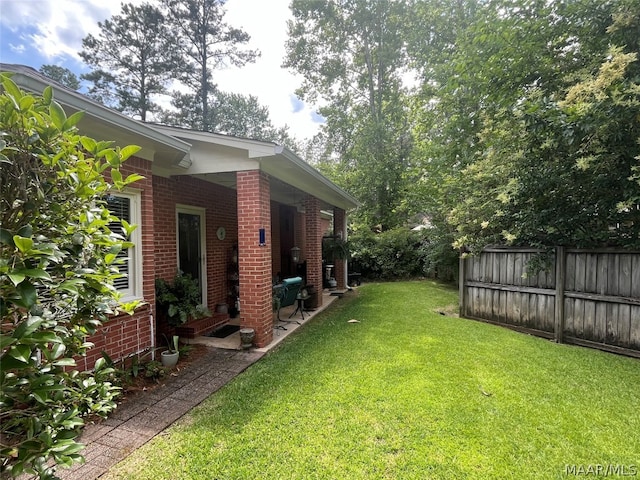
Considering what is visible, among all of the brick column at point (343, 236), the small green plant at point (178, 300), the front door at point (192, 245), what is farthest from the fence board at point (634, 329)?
the brick column at point (343, 236)

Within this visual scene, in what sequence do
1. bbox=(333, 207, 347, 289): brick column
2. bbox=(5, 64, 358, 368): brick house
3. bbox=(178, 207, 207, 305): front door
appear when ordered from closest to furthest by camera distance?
bbox=(5, 64, 358, 368): brick house
bbox=(178, 207, 207, 305): front door
bbox=(333, 207, 347, 289): brick column

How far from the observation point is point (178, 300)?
4902 mm

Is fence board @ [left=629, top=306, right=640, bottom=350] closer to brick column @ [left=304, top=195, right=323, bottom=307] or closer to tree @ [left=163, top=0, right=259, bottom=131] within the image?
brick column @ [left=304, top=195, right=323, bottom=307]

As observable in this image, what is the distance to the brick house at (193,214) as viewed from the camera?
3.75 meters

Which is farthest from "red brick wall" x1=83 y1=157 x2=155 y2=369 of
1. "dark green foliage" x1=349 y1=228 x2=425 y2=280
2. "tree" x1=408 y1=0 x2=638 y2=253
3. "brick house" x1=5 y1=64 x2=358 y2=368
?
"dark green foliage" x1=349 y1=228 x2=425 y2=280

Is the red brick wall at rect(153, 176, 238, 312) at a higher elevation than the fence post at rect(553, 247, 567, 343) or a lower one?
higher

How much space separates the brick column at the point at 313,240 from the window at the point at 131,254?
13.4 ft

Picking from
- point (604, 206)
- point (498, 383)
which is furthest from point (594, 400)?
point (604, 206)

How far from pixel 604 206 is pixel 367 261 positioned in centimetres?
964

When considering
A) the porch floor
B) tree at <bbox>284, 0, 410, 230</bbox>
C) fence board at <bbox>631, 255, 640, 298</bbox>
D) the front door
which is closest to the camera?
fence board at <bbox>631, 255, 640, 298</bbox>

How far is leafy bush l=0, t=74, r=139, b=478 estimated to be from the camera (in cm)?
113

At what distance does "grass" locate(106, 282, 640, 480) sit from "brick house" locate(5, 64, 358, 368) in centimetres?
153

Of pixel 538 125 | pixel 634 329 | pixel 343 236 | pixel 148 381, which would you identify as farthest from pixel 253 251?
pixel 343 236

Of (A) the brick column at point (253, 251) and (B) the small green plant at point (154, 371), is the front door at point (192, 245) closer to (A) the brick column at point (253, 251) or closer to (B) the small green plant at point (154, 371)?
(A) the brick column at point (253, 251)
